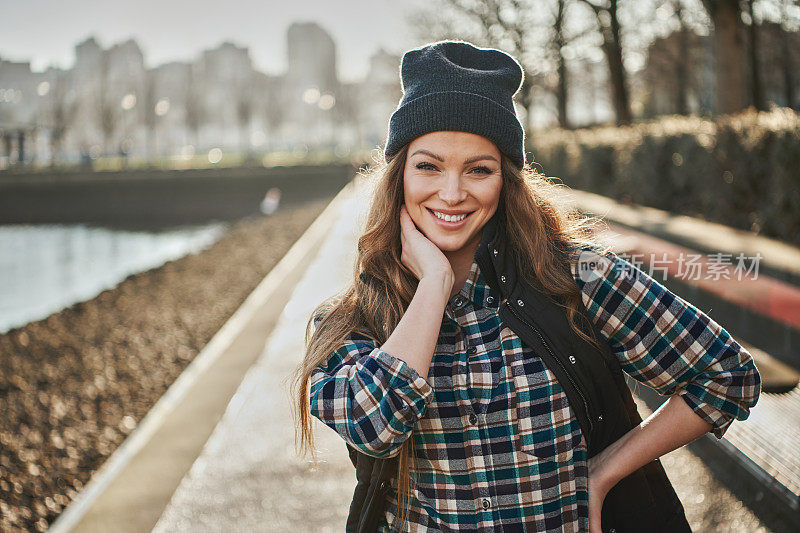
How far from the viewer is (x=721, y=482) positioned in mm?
3752

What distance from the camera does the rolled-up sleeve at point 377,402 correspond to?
1.53 meters

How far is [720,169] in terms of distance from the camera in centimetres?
935

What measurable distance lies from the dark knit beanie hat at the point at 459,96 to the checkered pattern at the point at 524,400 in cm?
44

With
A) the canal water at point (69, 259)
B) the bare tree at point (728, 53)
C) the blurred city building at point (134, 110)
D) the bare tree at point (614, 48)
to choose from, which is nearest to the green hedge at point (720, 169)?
the bare tree at point (728, 53)

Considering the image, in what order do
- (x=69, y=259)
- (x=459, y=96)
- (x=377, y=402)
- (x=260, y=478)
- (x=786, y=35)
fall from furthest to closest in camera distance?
1. (x=786, y=35)
2. (x=69, y=259)
3. (x=260, y=478)
4. (x=459, y=96)
5. (x=377, y=402)

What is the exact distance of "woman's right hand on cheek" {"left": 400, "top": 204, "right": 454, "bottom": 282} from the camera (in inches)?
69.2

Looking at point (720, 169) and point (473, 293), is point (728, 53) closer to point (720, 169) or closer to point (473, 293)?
point (720, 169)

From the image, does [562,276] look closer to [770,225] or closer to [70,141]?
[770,225]

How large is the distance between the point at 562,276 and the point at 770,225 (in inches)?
290

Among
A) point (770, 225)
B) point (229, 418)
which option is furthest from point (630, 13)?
point (229, 418)

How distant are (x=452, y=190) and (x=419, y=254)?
19 centimetres

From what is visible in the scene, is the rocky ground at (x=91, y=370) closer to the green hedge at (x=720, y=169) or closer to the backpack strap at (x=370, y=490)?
the backpack strap at (x=370, y=490)

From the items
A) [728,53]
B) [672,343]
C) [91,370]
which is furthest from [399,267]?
[728,53]

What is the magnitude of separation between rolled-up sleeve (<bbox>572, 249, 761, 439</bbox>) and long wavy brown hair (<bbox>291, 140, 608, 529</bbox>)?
0.07 metres
